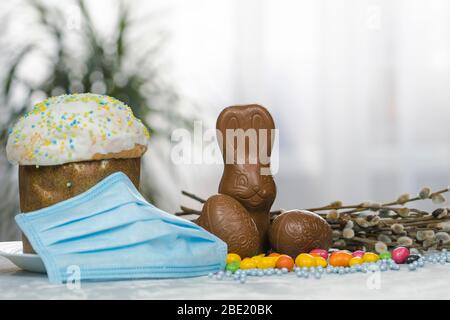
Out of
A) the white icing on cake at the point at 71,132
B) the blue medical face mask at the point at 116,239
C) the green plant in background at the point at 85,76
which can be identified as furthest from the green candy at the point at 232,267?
the green plant in background at the point at 85,76

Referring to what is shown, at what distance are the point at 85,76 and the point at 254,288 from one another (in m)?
1.40

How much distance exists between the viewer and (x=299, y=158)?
2367mm

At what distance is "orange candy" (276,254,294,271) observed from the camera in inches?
37.1

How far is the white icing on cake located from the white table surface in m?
0.17

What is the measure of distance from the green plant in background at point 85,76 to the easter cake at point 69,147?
3.41 ft

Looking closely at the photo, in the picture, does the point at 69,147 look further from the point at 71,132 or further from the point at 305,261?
the point at 305,261

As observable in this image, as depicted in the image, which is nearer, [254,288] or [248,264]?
[254,288]

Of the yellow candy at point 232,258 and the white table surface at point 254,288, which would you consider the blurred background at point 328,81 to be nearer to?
the yellow candy at point 232,258

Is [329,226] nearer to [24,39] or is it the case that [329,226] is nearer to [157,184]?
[157,184]

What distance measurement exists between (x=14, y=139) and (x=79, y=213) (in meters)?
0.18

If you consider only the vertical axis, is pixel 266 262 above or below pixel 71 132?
below

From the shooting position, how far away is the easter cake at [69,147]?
0.96 metres

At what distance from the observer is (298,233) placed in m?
1.02

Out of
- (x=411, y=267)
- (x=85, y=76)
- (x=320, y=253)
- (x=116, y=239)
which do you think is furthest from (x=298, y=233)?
(x=85, y=76)
